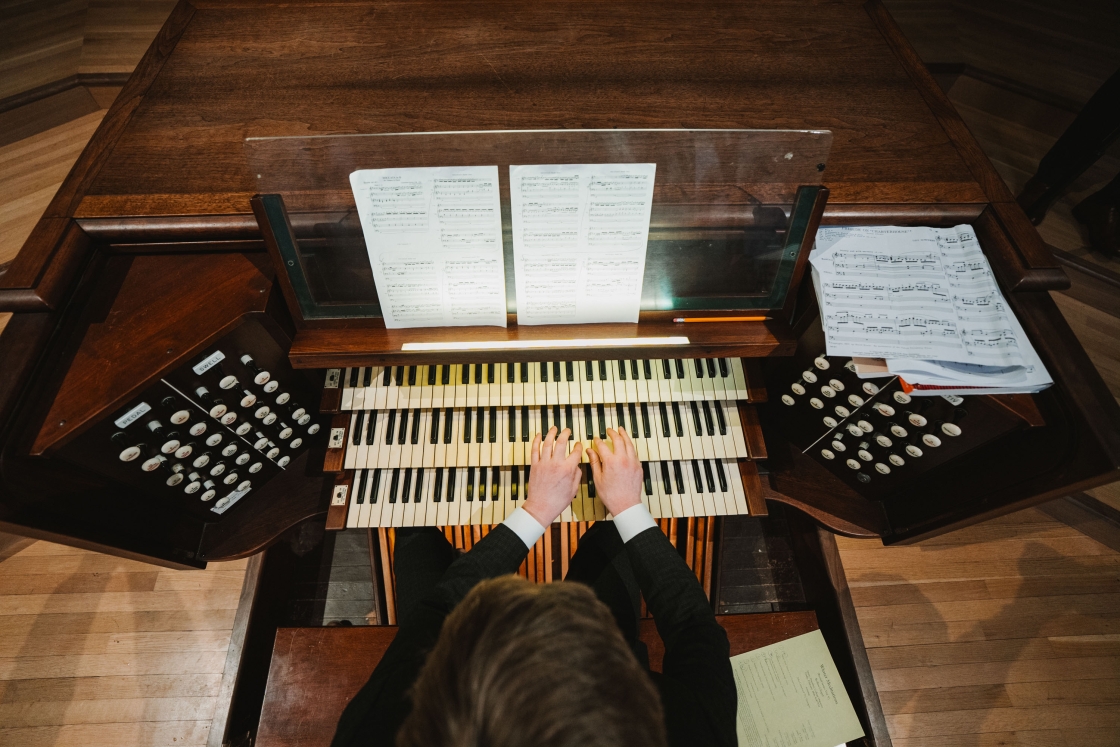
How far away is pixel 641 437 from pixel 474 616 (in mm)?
884

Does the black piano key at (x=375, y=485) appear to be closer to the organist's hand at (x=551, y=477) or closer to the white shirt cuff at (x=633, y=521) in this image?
the organist's hand at (x=551, y=477)

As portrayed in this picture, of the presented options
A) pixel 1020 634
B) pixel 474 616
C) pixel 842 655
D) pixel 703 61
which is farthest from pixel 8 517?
pixel 1020 634

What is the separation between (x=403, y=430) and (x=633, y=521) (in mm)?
726

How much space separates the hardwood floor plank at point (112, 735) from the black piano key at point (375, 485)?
96 cm

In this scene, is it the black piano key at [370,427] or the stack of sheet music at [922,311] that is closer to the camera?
the stack of sheet music at [922,311]

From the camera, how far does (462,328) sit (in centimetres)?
152

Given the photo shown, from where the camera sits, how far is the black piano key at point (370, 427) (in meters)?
1.74

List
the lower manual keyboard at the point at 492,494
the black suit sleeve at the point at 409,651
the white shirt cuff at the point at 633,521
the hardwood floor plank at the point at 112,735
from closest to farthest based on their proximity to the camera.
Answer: the black suit sleeve at the point at 409,651
the white shirt cuff at the point at 633,521
the lower manual keyboard at the point at 492,494
the hardwood floor plank at the point at 112,735

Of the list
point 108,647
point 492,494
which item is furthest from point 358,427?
point 108,647

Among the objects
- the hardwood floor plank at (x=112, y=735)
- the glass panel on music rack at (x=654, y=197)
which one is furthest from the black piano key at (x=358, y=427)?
the hardwood floor plank at (x=112, y=735)

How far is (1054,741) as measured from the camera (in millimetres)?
1911

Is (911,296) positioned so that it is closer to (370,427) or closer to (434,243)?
(434,243)

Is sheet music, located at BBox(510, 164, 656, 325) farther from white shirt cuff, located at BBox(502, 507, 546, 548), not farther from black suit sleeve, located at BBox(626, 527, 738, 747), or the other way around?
black suit sleeve, located at BBox(626, 527, 738, 747)

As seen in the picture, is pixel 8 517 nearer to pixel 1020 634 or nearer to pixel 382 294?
pixel 382 294
